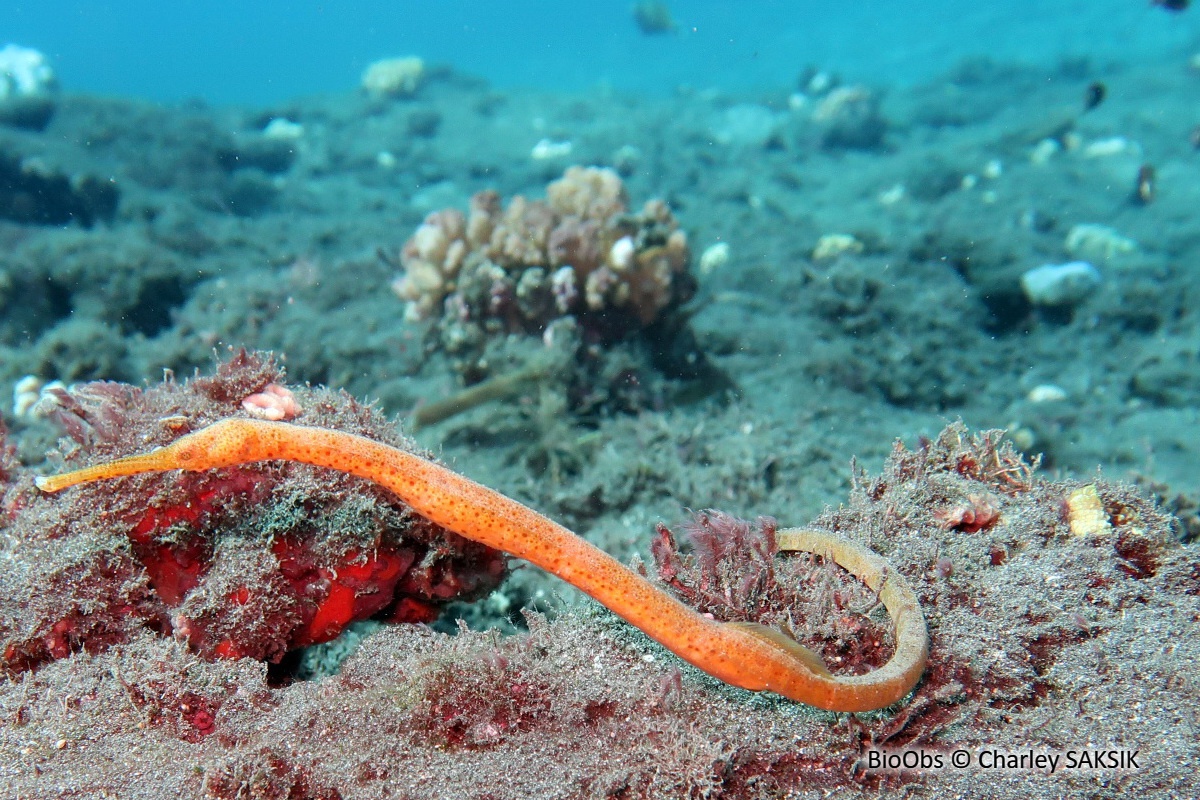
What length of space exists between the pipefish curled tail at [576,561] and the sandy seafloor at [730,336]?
33 centimetres

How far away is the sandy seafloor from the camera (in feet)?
8.13

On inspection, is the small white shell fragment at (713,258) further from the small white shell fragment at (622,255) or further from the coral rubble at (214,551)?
the coral rubble at (214,551)

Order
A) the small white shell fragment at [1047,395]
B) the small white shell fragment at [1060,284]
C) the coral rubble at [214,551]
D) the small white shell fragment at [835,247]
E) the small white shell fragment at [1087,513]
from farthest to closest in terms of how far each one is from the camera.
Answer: the small white shell fragment at [835,247] < the small white shell fragment at [1060,284] < the small white shell fragment at [1047,395] < the small white shell fragment at [1087,513] < the coral rubble at [214,551]

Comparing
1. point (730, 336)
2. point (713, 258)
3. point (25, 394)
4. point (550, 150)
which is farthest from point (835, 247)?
point (25, 394)

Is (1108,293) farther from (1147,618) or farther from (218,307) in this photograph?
(218,307)

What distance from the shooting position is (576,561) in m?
2.54

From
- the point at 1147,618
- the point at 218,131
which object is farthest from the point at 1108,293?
the point at 218,131

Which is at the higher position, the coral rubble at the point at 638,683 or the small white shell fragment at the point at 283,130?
the small white shell fragment at the point at 283,130

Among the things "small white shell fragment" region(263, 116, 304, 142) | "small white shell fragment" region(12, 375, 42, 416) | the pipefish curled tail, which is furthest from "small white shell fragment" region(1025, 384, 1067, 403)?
"small white shell fragment" region(263, 116, 304, 142)

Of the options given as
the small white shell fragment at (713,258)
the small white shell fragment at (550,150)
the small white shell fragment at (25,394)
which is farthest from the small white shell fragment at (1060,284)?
the small white shell fragment at (25,394)

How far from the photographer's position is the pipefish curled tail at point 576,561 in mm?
2291

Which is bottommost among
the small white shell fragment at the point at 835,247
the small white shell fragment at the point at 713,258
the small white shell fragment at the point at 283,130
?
the small white shell fragment at the point at 835,247

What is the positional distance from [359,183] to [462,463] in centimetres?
1622

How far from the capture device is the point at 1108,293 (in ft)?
33.6
